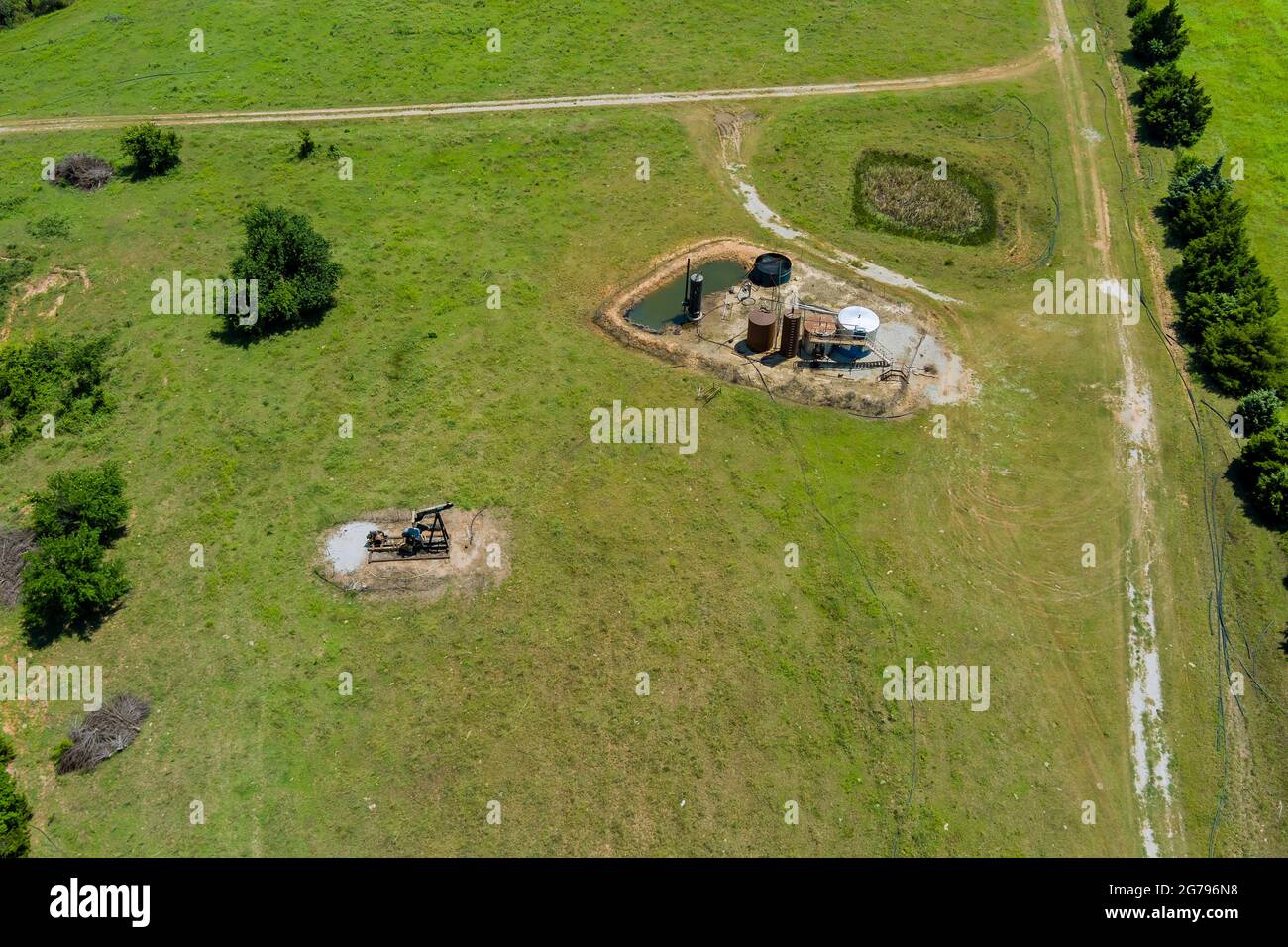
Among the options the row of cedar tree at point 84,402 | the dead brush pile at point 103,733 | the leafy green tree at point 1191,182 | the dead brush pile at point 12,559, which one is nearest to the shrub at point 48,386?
the row of cedar tree at point 84,402

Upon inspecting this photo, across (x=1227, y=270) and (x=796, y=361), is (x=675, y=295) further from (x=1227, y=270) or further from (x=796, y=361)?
(x=1227, y=270)

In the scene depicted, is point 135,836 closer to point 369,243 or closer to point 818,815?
point 818,815

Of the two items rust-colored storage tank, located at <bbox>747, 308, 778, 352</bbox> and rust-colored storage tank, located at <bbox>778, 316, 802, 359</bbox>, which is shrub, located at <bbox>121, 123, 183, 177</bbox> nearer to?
rust-colored storage tank, located at <bbox>747, 308, 778, 352</bbox>

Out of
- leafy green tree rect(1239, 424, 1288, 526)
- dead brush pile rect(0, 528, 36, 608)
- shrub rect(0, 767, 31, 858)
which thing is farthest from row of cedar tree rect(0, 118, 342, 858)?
leafy green tree rect(1239, 424, 1288, 526)

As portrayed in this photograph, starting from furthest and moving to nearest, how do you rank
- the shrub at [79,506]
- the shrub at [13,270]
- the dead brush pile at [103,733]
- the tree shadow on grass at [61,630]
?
the shrub at [13,270]
the shrub at [79,506]
the tree shadow on grass at [61,630]
the dead brush pile at [103,733]

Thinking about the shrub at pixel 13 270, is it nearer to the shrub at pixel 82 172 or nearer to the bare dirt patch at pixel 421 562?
the shrub at pixel 82 172
